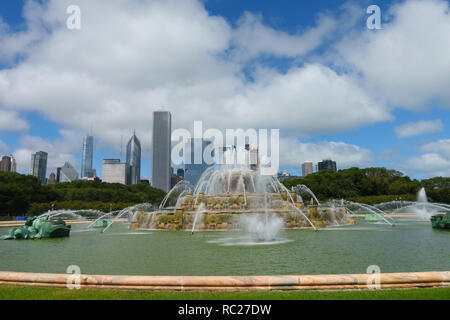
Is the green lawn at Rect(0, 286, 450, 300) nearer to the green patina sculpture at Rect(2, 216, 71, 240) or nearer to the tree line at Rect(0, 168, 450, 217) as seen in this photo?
the green patina sculpture at Rect(2, 216, 71, 240)

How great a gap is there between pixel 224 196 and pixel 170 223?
6143 millimetres

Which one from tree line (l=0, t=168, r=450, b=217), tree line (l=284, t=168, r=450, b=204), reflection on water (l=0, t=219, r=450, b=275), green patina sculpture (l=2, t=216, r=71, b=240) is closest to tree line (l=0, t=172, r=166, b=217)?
tree line (l=0, t=168, r=450, b=217)

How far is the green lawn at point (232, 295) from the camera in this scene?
6.30 meters

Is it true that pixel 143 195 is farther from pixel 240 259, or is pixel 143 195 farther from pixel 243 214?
pixel 240 259

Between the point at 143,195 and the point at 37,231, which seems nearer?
the point at 37,231

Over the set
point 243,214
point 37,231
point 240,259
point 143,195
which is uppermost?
point 143,195

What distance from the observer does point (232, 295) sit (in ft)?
21.3

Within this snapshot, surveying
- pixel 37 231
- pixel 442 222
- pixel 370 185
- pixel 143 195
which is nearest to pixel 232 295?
pixel 37 231

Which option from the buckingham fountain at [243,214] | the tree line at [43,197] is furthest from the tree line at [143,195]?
the buckingham fountain at [243,214]

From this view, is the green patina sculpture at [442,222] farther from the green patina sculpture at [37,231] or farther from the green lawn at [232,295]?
the green patina sculpture at [37,231]

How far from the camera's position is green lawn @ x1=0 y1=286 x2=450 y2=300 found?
6.30 m

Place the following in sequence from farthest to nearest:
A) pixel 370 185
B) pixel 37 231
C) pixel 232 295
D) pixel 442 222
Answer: pixel 370 185, pixel 442 222, pixel 37 231, pixel 232 295
